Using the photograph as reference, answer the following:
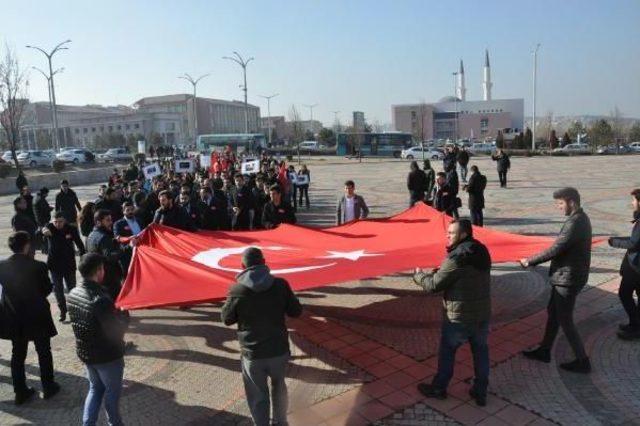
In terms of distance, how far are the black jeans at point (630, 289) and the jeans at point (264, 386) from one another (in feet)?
14.5

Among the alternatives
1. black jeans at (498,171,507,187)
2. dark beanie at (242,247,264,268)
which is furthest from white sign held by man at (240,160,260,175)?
dark beanie at (242,247,264,268)

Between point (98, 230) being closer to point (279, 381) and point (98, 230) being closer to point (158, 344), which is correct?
point (158, 344)

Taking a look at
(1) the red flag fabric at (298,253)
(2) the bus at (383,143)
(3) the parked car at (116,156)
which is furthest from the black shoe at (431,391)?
(3) the parked car at (116,156)

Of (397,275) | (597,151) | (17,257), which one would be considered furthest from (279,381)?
(597,151)

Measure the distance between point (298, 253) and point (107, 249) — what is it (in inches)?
94.9

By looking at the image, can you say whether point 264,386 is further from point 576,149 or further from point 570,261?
point 576,149

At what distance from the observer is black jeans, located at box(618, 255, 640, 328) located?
634 cm

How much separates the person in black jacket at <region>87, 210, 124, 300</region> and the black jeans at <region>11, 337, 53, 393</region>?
1101 millimetres

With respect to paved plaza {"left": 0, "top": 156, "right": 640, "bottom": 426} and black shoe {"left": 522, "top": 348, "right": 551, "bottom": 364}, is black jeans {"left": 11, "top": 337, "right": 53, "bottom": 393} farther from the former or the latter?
black shoe {"left": 522, "top": 348, "right": 551, "bottom": 364}

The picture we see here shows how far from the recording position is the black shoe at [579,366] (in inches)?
223

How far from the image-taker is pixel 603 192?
2098 cm

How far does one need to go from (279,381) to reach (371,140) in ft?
193

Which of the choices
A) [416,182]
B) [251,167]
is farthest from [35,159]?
[416,182]

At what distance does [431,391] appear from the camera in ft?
17.2
